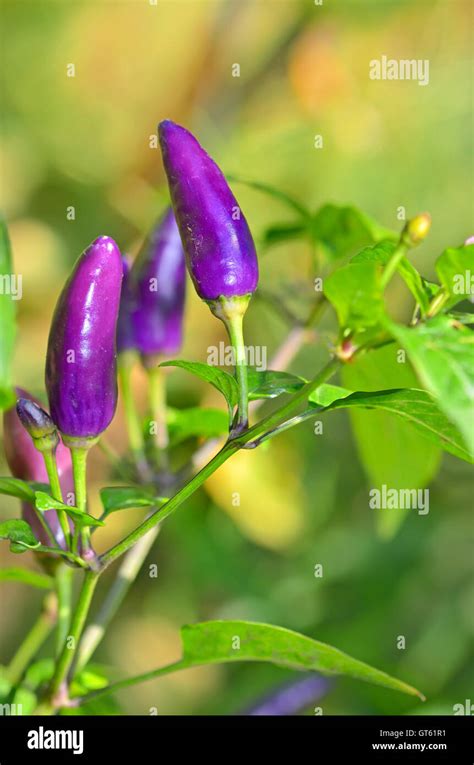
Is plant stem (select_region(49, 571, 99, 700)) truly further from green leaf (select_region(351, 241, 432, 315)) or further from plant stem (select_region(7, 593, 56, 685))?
green leaf (select_region(351, 241, 432, 315))

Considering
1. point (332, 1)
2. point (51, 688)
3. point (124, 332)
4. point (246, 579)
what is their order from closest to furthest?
point (51, 688), point (124, 332), point (246, 579), point (332, 1)

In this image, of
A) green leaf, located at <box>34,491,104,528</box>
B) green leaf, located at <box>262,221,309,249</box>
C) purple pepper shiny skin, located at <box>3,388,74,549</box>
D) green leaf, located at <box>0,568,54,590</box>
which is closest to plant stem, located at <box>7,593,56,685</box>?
green leaf, located at <box>0,568,54,590</box>

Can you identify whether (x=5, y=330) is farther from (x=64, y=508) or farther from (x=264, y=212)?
(x=264, y=212)

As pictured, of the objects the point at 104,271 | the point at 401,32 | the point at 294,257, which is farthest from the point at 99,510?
the point at 401,32

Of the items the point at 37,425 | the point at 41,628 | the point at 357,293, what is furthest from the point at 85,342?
the point at 41,628

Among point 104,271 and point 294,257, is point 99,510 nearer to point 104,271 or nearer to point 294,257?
point 294,257

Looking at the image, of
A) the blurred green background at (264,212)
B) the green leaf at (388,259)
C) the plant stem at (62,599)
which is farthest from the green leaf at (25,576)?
the blurred green background at (264,212)
